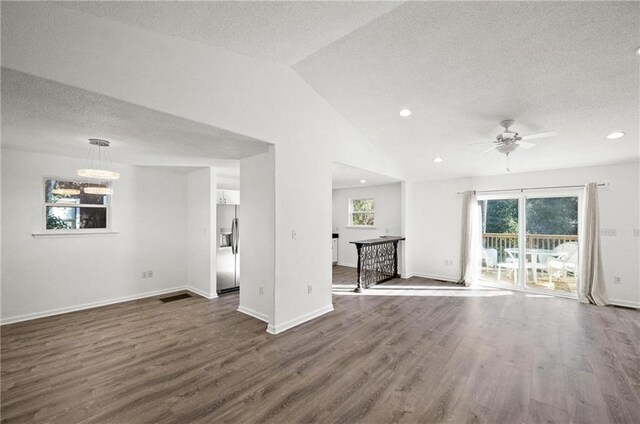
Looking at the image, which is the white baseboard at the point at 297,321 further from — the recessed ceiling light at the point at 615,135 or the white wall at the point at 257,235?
the recessed ceiling light at the point at 615,135

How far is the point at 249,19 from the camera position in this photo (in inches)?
93.0

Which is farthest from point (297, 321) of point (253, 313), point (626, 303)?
point (626, 303)

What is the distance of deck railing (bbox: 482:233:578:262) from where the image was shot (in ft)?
16.8

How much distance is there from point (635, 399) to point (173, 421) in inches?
144

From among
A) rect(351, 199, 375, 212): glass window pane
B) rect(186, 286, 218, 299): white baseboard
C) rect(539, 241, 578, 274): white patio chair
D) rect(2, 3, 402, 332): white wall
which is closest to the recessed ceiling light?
rect(539, 241, 578, 274): white patio chair

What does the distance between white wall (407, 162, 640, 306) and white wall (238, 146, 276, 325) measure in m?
4.12

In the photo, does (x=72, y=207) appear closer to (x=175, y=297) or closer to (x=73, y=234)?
(x=73, y=234)

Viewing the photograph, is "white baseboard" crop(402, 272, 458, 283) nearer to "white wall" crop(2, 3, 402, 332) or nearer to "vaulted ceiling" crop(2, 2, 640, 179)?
"white wall" crop(2, 3, 402, 332)

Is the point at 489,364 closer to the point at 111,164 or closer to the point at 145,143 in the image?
the point at 145,143

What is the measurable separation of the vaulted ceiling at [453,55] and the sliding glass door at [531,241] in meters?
1.29

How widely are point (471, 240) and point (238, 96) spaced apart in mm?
5436

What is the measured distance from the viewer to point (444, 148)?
471 cm

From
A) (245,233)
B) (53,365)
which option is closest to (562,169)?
(245,233)

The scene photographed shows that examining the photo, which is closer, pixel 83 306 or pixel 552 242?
pixel 83 306
